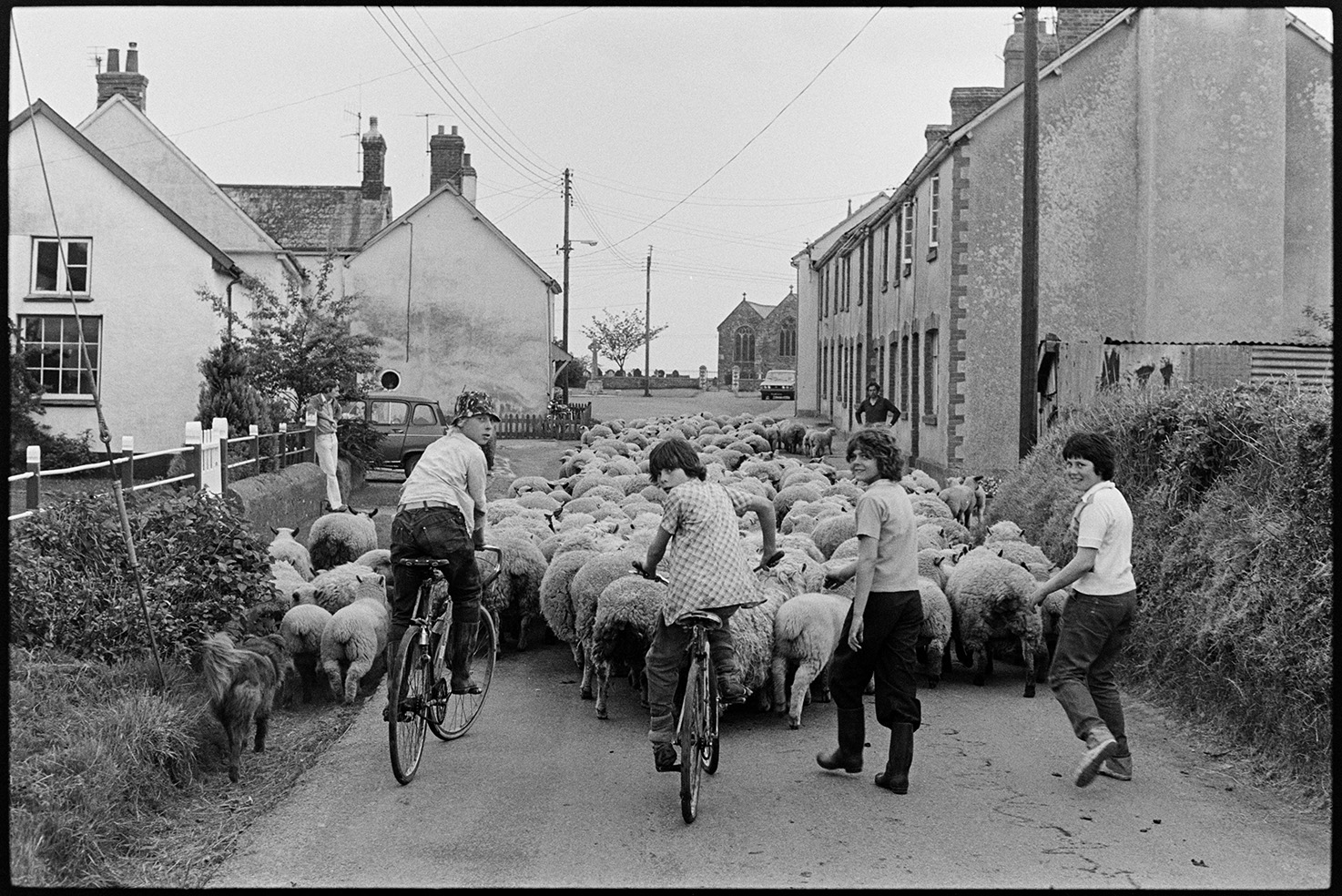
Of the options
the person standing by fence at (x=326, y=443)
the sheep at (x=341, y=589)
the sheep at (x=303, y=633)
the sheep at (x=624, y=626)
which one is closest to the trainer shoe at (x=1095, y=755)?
the sheep at (x=624, y=626)

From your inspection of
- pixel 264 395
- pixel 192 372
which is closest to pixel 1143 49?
pixel 264 395

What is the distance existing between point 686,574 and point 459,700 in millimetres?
2208

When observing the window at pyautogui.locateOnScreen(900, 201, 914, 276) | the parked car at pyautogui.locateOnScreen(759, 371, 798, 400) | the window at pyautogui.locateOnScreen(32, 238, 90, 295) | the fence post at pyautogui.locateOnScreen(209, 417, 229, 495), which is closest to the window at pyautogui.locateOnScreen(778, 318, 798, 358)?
the parked car at pyautogui.locateOnScreen(759, 371, 798, 400)

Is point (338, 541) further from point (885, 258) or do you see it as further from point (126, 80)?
point (126, 80)

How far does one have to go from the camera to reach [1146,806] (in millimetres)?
6609

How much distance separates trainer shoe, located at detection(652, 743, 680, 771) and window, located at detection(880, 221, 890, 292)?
25.6 m

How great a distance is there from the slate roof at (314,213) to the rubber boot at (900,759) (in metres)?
37.1

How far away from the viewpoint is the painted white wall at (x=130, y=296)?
81.4 ft

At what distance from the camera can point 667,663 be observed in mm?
6691

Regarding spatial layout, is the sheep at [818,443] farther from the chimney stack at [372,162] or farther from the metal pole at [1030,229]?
the chimney stack at [372,162]

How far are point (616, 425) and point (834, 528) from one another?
66.7 feet

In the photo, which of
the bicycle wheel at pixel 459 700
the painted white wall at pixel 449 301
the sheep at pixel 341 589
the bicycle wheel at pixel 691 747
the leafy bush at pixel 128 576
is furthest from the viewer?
the painted white wall at pixel 449 301

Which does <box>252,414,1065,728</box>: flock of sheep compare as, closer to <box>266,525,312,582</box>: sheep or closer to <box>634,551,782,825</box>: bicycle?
<box>266,525,312,582</box>: sheep

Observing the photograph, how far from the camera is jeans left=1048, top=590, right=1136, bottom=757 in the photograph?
6.95 m
